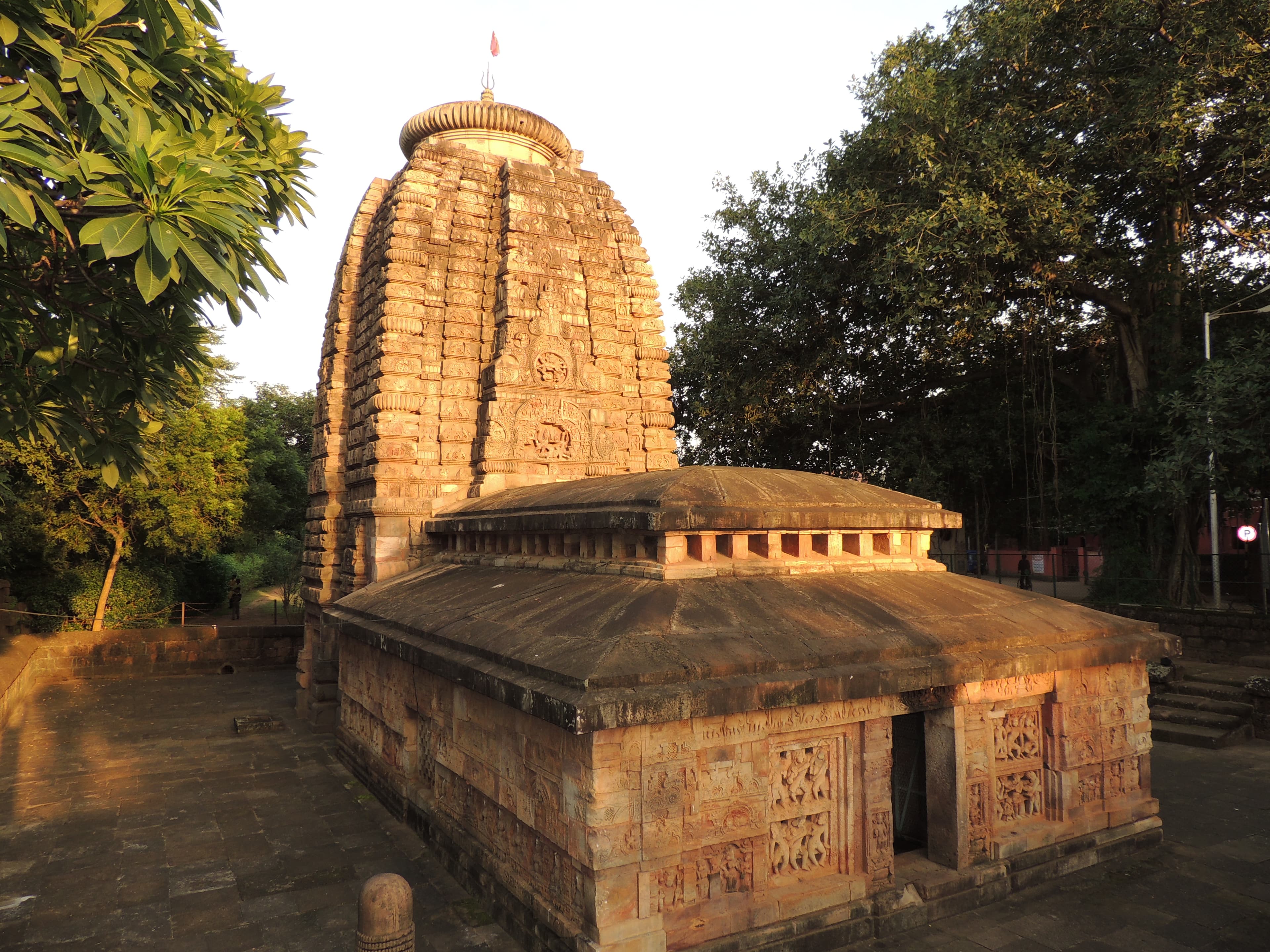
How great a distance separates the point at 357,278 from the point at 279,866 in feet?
28.6

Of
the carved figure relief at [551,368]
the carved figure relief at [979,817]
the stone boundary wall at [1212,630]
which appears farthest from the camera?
the stone boundary wall at [1212,630]

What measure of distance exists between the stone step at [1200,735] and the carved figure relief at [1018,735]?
4894 millimetres

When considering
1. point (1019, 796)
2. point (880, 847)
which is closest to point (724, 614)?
point (880, 847)

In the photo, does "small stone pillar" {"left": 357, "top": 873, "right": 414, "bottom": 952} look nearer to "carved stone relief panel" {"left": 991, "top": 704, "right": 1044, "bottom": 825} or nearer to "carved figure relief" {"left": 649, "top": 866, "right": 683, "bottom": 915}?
"carved figure relief" {"left": 649, "top": 866, "right": 683, "bottom": 915}

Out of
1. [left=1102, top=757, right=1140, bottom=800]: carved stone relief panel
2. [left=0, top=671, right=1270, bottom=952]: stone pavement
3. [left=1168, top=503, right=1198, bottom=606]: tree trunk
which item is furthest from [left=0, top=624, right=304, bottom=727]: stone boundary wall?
[left=1168, top=503, right=1198, bottom=606]: tree trunk

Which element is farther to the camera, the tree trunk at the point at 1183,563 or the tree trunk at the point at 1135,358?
the tree trunk at the point at 1135,358

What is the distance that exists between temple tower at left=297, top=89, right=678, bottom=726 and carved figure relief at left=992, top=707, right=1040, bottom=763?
5927mm

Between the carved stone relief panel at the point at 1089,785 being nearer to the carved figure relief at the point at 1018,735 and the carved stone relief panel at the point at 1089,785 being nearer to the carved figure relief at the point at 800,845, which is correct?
the carved figure relief at the point at 1018,735

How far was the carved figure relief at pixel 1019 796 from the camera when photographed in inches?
218

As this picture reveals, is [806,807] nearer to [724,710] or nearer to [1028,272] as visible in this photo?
[724,710]

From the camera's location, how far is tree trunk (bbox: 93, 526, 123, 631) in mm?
16469

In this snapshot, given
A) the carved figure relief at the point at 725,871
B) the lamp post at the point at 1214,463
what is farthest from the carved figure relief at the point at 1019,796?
the lamp post at the point at 1214,463

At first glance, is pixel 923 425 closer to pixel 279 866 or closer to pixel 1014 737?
pixel 1014 737

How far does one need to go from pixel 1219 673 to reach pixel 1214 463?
326 cm
